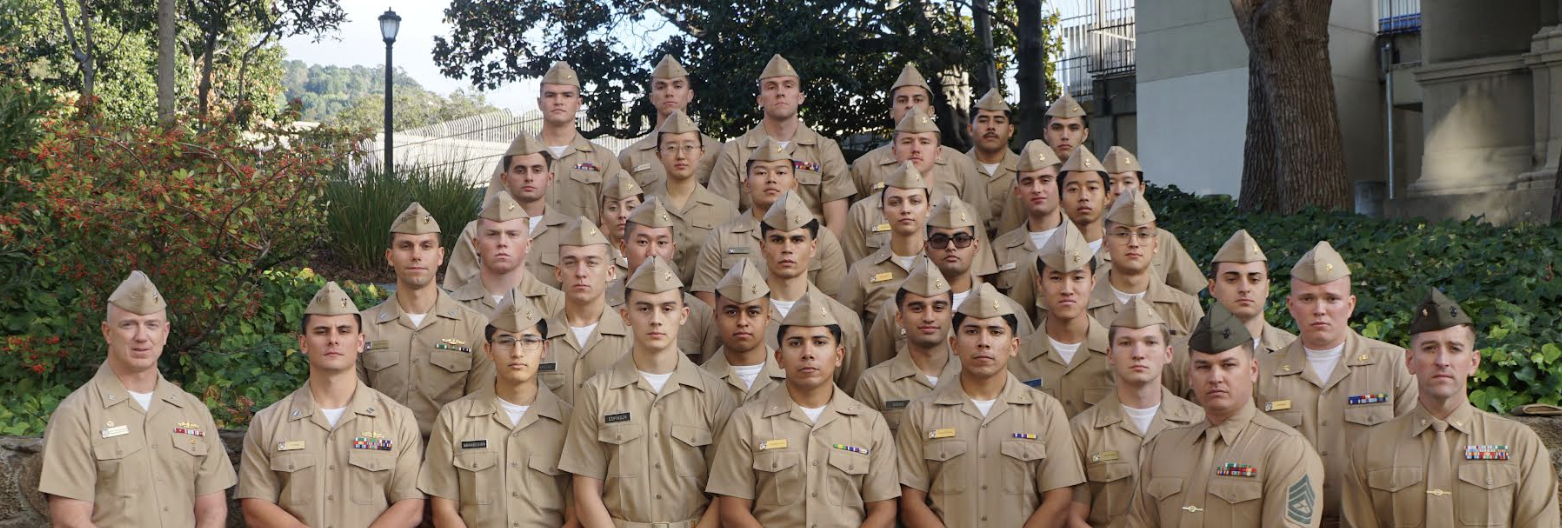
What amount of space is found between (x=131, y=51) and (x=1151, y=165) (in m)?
20.6

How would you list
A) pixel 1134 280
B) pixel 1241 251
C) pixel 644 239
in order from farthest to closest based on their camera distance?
pixel 644 239
pixel 1134 280
pixel 1241 251

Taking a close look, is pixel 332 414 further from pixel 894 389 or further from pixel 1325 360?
pixel 1325 360

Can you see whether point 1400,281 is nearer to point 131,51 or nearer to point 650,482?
point 650,482

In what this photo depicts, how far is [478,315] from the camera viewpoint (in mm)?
7234

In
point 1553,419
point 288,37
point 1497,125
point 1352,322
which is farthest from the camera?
point 288,37

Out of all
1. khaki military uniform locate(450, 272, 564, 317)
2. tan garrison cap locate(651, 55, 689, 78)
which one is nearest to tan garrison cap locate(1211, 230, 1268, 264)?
khaki military uniform locate(450, 272, 564, 317)

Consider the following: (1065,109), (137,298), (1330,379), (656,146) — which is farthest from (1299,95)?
(137,298)

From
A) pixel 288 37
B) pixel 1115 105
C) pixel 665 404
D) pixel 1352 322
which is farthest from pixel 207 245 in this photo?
pixel 288 37

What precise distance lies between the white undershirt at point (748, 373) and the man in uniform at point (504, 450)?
2.78 ft

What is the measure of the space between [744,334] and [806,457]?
73cm

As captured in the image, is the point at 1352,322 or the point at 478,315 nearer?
the point at 478,315

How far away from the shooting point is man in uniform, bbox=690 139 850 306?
8.43m

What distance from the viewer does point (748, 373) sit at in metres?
6.95

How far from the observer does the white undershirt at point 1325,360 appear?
6.52 metres
